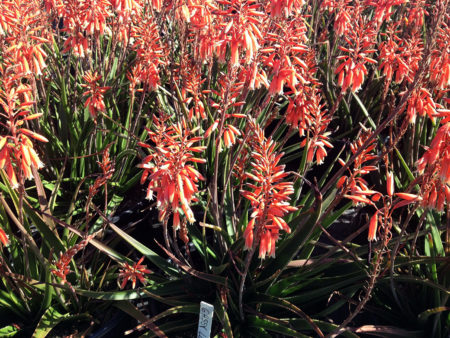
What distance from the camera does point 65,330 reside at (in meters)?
1.80

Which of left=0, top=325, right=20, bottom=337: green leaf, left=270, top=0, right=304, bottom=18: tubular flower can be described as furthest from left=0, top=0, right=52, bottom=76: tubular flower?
left=0, top=325, right=20, bottom=337: green leaf

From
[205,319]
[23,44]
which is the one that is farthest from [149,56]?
[205,319]

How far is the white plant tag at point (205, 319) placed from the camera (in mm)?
1426

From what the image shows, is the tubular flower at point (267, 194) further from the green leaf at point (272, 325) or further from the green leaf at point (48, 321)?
the green leaf at point (48, 321)

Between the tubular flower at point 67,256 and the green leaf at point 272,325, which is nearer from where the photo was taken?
the tubular flower at point 67,256

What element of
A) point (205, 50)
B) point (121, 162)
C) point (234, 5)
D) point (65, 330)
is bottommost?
point (65, 330)

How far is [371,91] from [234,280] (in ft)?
6.02

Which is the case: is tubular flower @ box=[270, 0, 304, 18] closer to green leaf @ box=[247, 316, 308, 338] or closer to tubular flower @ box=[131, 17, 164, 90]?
tubular flower @ box=[131, 17, 164, 90]

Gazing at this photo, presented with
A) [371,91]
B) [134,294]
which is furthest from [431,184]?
[371,91]

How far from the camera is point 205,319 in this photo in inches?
57.0

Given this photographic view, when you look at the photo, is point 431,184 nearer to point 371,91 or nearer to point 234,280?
point 234,280

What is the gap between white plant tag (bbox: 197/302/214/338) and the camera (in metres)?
1.43

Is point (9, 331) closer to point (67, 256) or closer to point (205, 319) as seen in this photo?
point (67, 256)

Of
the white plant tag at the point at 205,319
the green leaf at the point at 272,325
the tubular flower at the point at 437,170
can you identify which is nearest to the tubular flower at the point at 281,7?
the tubular flower at the point at 437,170
